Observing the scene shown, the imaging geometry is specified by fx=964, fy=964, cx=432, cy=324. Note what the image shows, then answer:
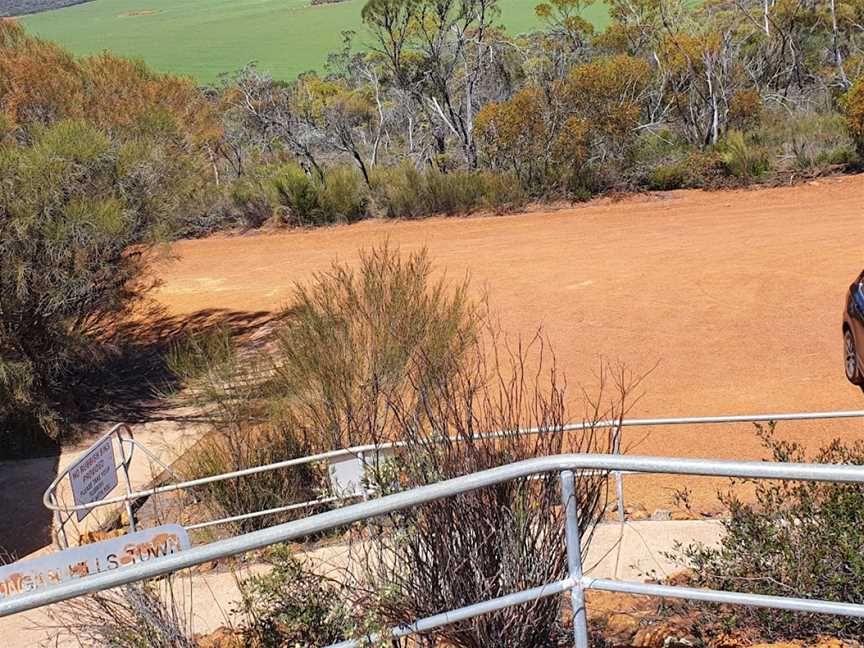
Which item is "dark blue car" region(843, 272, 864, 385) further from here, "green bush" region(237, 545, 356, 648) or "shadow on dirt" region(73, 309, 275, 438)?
"shadow on dirt" region(73, 309, 275, 438)

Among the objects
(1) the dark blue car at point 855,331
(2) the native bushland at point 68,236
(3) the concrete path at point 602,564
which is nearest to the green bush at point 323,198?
(2) the native bushland at point 68,236

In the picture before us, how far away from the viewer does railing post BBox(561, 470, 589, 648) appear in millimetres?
3180

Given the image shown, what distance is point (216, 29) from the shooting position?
101 meters

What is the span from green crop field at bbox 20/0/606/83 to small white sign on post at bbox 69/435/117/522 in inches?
2775

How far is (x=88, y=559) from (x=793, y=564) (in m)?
3.79

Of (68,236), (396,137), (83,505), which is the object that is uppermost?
(68,236)

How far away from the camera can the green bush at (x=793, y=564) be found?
4.45 meters

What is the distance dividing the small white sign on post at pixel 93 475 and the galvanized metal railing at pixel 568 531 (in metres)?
5.63

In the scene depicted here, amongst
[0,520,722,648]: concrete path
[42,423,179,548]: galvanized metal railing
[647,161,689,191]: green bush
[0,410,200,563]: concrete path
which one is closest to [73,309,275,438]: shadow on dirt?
[0,410,200,563]: concrete path

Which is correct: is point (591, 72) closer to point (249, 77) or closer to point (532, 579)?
point (249, 77)

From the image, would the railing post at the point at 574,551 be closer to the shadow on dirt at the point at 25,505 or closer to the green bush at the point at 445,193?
the shadow on dirt at the point at 25,505

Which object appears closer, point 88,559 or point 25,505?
point 88,559

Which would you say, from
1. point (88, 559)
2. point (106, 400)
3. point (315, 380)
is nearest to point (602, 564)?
point (88, 559)

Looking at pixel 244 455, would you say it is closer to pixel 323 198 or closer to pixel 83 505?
pixel 83 505
